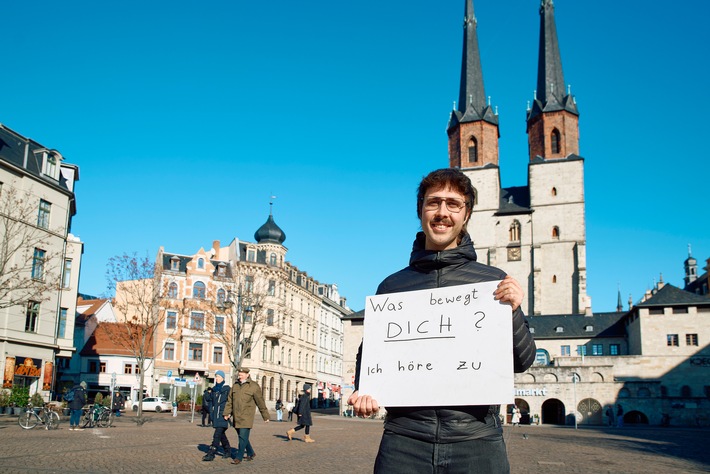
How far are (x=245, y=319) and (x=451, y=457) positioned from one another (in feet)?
159

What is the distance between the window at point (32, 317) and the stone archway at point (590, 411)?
140 feet

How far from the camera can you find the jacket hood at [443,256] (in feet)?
11.7

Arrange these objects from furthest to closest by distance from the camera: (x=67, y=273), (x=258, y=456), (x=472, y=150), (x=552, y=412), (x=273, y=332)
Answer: (x=472, y=150) < (x=273, y=332) < (x=552, y=412) < (x=67, y=273) < (x=258, y=456)

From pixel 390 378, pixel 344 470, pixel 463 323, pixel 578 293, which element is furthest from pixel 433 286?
pixel 578 293

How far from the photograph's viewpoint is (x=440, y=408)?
329cm

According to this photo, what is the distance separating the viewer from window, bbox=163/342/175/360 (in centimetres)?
5950

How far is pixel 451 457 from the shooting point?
10.4 feet

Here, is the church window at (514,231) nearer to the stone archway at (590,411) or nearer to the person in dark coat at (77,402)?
the stone archway at (590,411)

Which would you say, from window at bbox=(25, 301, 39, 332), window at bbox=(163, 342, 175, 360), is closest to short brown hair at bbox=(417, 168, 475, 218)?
window at bbox=(25, 301, 39, 332)

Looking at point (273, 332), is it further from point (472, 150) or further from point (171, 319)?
point (472, 150)

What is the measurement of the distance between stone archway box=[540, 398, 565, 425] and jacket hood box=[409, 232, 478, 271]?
196 feet

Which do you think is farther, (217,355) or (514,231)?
(514,231)

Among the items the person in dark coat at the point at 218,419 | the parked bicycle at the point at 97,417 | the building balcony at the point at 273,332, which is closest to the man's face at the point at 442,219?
the person in dark coat at the point at 218,419

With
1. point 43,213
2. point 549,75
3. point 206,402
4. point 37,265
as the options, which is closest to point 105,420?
point 206,402
